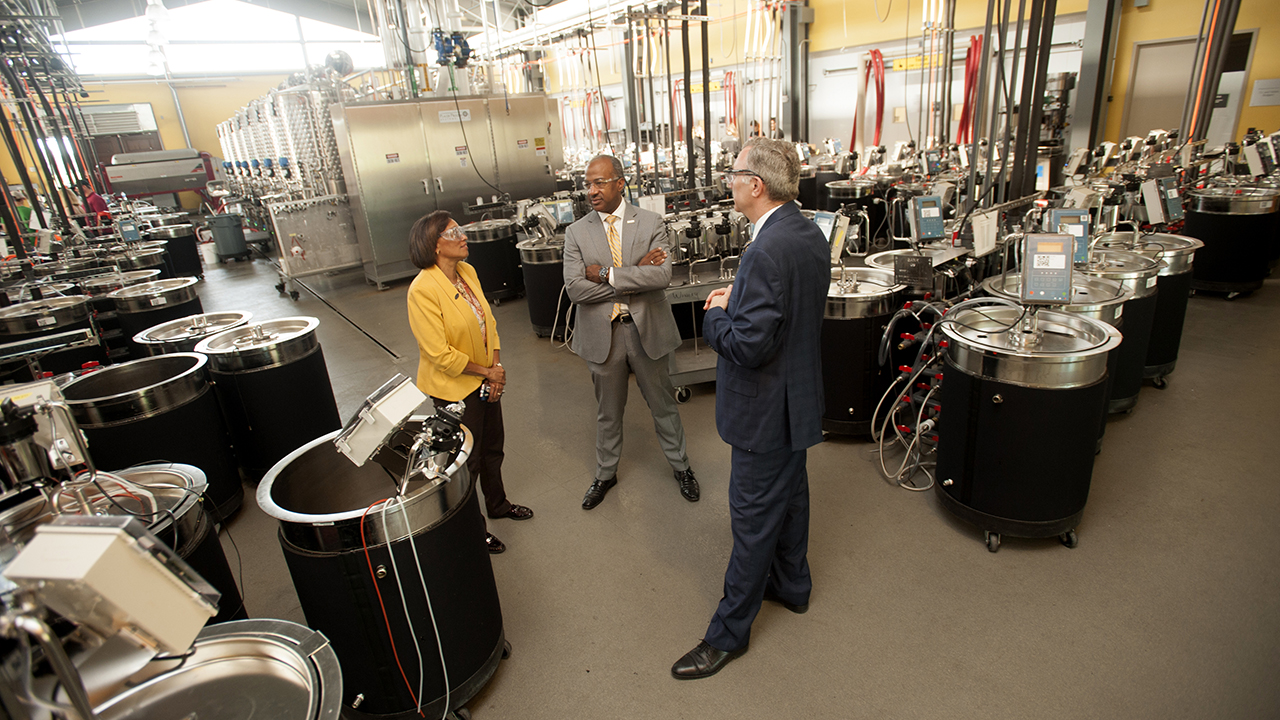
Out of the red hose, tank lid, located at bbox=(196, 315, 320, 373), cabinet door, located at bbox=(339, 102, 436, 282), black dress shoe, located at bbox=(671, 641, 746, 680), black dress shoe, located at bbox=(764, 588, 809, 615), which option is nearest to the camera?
black dress shoe, located at bbox=(671, 641, 746, 680)

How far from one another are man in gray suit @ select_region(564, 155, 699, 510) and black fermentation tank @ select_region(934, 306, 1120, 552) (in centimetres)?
123

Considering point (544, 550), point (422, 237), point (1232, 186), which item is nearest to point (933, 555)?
point (544, 550)

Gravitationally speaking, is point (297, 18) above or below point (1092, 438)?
above

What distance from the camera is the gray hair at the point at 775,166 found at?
1869 mm

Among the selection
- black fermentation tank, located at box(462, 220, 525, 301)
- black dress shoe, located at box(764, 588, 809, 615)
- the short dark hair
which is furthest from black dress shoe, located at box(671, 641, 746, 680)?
black fermentation tank, located at box(462, 220, 525, 301)

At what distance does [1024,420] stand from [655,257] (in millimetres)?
1612

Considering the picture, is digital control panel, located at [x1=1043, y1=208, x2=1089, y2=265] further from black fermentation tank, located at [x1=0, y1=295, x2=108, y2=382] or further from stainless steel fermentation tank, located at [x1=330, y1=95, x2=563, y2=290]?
stainless steel fermentation tank, located at [x1=330, y1=95, x2=563, y2=290]

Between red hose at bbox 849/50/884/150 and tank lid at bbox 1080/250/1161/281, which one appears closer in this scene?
tank lid at bbox 1080/250/1161/281

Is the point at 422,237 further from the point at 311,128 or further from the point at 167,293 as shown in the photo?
the point at 311,128

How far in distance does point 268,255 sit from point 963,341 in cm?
1227

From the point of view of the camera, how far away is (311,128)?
798cm

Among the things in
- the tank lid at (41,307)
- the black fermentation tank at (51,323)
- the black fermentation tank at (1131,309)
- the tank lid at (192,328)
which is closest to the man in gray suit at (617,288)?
the tank lid at (192,328)

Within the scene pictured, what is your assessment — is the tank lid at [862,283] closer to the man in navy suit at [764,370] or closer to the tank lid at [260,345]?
the man in navy suit at [764,370]

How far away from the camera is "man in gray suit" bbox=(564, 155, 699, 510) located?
2836mm
